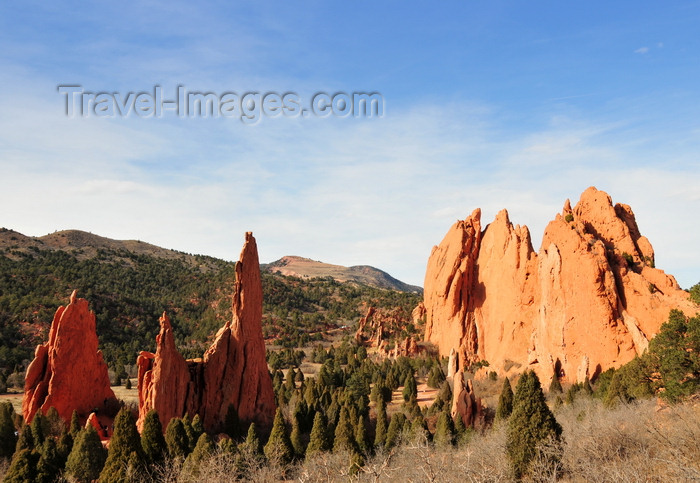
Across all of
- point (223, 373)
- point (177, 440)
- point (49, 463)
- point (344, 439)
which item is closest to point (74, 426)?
point (49, 463)

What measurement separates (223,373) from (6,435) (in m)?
12.7

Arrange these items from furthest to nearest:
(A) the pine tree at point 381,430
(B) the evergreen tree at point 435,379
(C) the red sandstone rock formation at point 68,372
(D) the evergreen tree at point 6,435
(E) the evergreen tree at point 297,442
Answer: (B) the evergreen tree at point 435,379 → (A) the pine tree at point 381,430 → (C) the red sandstone rock formation at point 68,372 → (E) the evergreen tree at point 297,442 → (D) the evergreen tree at point 6,435

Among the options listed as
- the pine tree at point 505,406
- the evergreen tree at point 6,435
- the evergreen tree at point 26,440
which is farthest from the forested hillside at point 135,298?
the pine tree at point 505,406

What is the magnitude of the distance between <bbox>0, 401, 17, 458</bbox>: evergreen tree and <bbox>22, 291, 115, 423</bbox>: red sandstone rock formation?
6.40 feet

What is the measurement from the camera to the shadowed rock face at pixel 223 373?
32.8 m

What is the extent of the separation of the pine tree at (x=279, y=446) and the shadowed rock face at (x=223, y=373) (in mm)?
6557

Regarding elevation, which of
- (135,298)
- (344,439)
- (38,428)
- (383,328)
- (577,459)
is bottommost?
(344,439)

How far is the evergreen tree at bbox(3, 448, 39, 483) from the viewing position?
23608mm

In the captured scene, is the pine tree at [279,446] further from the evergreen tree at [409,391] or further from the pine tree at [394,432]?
the evergreen tree at [409,391]

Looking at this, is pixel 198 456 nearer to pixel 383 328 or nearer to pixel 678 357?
pixel 678 357

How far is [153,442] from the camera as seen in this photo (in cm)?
2702

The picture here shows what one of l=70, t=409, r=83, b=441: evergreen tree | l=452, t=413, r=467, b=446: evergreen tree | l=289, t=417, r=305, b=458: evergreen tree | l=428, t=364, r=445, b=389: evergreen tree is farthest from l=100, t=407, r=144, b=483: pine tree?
l=428, t=364, r=445, b=389: evergreen tree

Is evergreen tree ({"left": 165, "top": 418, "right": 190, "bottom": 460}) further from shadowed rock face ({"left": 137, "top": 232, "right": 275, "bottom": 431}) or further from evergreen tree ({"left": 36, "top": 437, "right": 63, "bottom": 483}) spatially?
evergreen tree ({"left": 36, "top": 437, "right": 63, "bottom": 483})

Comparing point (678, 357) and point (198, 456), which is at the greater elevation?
point (678, 357)
